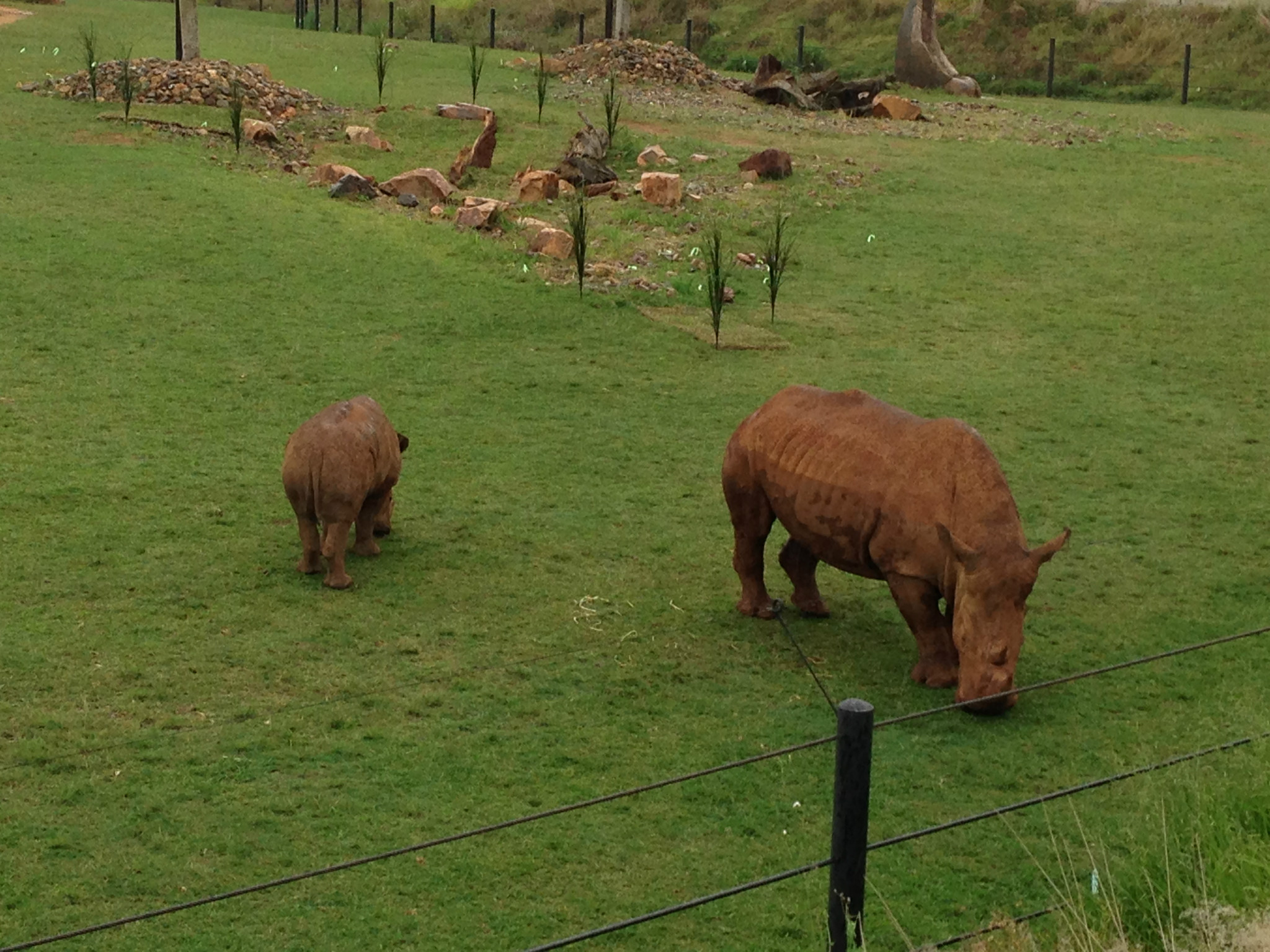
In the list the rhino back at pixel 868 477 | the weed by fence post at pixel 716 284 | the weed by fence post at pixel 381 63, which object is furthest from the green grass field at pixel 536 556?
the weed by fence post at pixel 381 63

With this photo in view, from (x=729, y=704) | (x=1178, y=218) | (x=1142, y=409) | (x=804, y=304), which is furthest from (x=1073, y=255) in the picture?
(x=729, y=704)

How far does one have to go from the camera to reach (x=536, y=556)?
28.2 ft

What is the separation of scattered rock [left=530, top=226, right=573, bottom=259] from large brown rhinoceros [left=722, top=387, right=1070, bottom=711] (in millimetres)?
7119

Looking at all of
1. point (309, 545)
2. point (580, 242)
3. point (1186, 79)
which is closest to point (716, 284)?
point (580, 242)

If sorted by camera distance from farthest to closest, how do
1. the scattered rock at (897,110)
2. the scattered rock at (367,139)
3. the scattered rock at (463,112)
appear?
the scattered rock at (897,110)
the scattered rock at (463,112)
the scattered rock at (367,139)

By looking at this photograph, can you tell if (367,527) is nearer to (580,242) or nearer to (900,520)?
(900,520)

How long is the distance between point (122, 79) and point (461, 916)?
15.3 m

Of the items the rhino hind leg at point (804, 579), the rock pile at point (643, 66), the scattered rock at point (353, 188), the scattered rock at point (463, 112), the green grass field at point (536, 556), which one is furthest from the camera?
the rock pile at point (643, 66)

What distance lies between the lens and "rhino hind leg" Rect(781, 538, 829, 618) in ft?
26.0

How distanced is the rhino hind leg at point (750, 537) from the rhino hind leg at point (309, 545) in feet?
6.65

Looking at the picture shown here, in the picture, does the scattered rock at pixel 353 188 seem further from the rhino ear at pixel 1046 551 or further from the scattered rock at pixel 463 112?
the rhino ear at pixel 1046 551

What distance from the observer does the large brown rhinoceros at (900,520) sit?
268 inches

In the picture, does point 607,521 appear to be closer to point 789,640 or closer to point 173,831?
point 789,640

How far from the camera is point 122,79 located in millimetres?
18531
